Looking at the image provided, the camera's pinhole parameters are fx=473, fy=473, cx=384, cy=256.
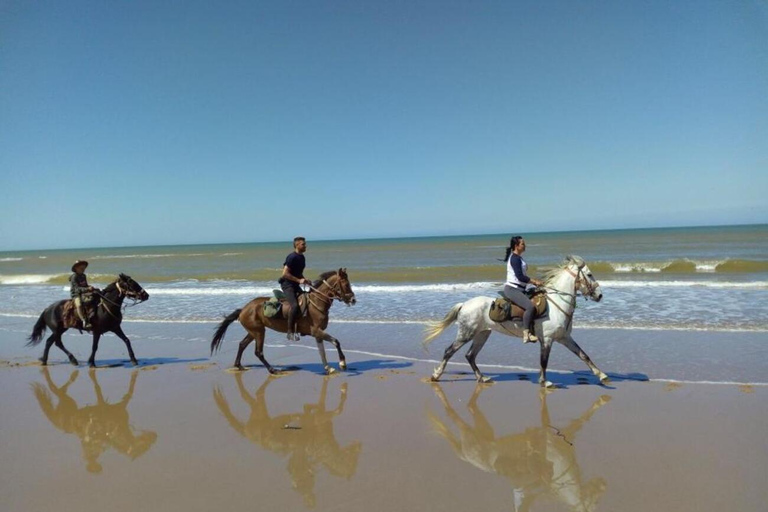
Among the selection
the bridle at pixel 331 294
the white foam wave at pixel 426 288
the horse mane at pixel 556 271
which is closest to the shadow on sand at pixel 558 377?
the horse mane at pixel 556 271

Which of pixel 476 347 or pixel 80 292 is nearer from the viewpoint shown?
pixel 476 347

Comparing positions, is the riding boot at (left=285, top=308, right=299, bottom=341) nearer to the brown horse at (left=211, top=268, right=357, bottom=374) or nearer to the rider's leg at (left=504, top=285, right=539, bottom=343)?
the brown horse at (left=211, top=268, right=357, bottom=374)

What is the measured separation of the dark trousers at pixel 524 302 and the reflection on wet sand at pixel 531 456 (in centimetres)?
140

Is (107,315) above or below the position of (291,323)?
above

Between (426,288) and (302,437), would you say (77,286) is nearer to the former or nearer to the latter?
(302,437)

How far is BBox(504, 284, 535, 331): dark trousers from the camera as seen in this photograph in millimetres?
7297

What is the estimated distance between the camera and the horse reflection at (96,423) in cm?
523

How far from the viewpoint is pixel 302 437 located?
5.47m

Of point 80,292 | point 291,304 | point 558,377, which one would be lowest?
point 558,377

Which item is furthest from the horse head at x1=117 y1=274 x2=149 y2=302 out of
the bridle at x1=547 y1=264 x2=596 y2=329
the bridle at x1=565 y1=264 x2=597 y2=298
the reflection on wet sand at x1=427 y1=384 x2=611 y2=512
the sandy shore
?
the bridle at x1=565 y1=264 x2=597 y2=298

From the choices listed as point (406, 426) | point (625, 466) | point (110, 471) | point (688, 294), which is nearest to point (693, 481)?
point (625, 466)

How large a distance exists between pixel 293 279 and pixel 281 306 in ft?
2.12

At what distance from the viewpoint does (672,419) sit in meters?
5.64

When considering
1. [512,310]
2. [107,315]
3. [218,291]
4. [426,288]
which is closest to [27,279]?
[218,291]
